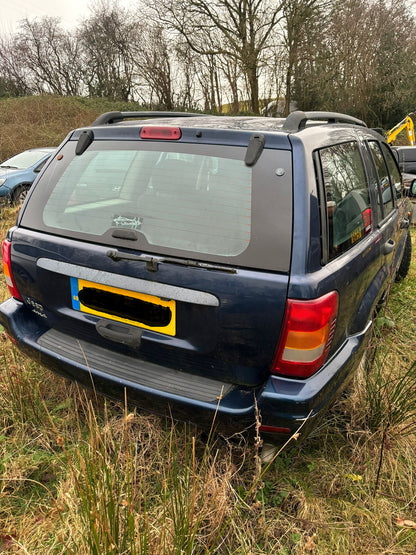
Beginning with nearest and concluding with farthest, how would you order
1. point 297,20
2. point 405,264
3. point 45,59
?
point 405,264, point 297,20, point 45,59

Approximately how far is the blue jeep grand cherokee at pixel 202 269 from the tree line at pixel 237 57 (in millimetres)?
18963

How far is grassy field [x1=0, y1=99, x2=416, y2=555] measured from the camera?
130 cm

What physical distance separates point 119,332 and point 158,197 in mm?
638

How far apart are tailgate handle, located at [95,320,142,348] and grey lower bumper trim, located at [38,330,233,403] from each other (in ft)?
0.38

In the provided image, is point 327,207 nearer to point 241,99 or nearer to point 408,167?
point 408,167

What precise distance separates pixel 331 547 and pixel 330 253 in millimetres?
1208

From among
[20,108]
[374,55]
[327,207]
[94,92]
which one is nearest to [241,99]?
[374,55]

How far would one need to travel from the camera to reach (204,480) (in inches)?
53.1

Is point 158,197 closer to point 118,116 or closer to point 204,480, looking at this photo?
point 118,116

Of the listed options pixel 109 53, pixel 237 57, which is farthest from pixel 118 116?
pixel 109 53

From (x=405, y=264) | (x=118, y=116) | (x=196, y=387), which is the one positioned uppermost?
(x=118, y=116)

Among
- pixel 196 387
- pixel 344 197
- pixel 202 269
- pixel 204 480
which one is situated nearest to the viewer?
pixel 204 480

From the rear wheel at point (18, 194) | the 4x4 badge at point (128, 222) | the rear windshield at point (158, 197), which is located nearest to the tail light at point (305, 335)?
the rear windshield at point (158, 197)

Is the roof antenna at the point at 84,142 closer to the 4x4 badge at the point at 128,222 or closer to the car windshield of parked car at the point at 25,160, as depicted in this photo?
the 4x4 badge at the point at 128,222
